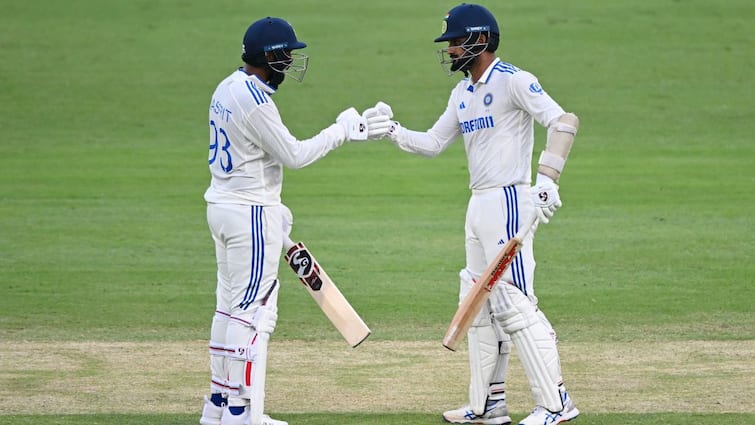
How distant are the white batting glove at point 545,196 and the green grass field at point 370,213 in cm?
119

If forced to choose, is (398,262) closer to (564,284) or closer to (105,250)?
(564,284)

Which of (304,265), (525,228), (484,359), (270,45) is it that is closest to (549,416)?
(484,359)

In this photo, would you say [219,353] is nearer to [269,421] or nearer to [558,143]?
[269,421]

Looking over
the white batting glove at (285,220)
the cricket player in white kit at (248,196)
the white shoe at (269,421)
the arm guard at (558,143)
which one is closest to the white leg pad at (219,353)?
the cricket player in white kit at (248,196)

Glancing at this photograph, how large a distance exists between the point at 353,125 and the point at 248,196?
727 millimetres

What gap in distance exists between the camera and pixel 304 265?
23.3 ft

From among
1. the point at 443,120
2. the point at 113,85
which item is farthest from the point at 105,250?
the point at 113,85

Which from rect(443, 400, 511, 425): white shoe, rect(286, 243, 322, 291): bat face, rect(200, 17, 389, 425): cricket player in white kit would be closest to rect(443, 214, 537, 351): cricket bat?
rect(443, 400, 511, 425): white shoe

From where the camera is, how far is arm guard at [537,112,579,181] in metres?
6.62

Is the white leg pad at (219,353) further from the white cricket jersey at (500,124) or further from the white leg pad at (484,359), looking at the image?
the white cricket jersey at (500,124)

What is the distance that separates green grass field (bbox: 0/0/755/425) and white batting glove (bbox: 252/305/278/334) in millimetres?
617

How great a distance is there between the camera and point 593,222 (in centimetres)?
1318

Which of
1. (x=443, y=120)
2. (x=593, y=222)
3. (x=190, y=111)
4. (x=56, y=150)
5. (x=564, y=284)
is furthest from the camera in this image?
(x=190, y=111)

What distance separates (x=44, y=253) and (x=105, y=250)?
542 millimetres
